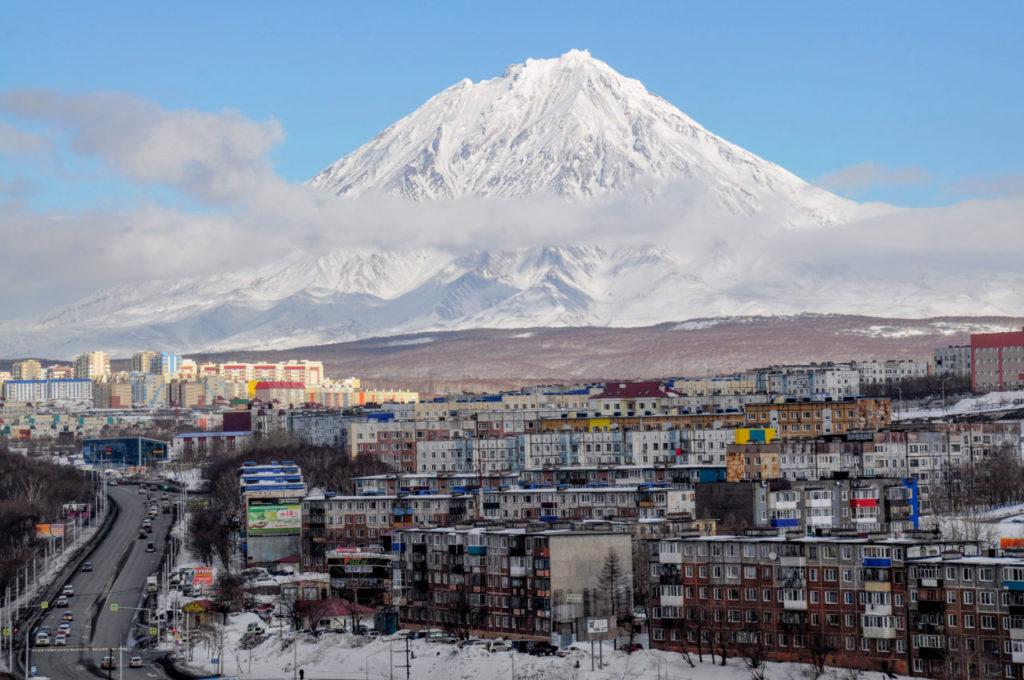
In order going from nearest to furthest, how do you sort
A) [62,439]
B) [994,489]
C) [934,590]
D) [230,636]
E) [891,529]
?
[934,590]
[230,636]
[891,529]
[994,489]
[62,439]

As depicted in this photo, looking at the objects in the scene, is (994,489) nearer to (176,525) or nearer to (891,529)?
(891,529)

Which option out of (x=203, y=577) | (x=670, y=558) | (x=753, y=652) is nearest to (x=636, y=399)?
(x=203, y=577)

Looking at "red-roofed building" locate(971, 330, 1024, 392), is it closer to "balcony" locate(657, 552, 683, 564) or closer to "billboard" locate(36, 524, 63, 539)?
"billboard" locate(36, 524, 63, 539)

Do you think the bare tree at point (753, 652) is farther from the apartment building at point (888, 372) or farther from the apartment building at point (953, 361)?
the apartment building at point (953, 361)

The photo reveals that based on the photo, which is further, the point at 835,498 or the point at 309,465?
the point at 309,465

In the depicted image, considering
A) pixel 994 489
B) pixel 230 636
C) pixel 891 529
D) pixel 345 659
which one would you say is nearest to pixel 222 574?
pixel 230 636

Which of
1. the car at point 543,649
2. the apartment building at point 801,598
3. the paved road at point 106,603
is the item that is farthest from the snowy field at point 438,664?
the paved road at point 106,603
